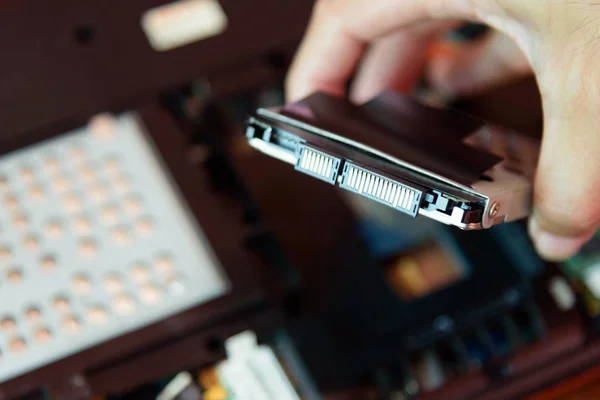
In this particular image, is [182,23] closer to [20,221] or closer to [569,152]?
[20,221]

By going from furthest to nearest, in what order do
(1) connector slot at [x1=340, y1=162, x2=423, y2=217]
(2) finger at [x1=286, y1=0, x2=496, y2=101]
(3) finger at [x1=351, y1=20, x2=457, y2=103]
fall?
(3) finger at [x1=351, y1=20, x2=457, y2=103] < (2) finger at [x1=286, y1=0, x2=496, y2=101] < (1) connector slot at [x1=340, y1=162, x2=423, y2=217]

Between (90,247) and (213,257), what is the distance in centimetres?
11

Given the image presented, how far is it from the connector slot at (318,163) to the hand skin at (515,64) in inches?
6.3

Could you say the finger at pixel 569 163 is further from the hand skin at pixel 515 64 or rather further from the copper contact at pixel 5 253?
the copper contact at pixel 5 253

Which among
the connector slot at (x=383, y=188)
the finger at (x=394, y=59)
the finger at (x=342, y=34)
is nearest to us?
the connector slot at (x=383, y=188)

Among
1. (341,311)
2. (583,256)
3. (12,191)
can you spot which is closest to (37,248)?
(12,191)

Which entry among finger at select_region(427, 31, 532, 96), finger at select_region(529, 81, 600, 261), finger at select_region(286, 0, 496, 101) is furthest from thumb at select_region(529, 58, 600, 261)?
finger at select_region(427, 31, 532, 96)

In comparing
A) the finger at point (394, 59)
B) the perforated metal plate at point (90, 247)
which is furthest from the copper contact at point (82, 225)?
the finger at point (394, 59)

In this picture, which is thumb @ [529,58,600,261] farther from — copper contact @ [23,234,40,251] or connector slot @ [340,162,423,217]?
copper contact @ [23,234,40,251]

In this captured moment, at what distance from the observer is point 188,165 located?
1.95 ft

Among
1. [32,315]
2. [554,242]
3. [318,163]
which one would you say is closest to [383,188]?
[318,163]

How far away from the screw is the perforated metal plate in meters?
0.28

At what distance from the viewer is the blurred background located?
54cm

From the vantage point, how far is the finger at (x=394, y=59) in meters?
0.62
